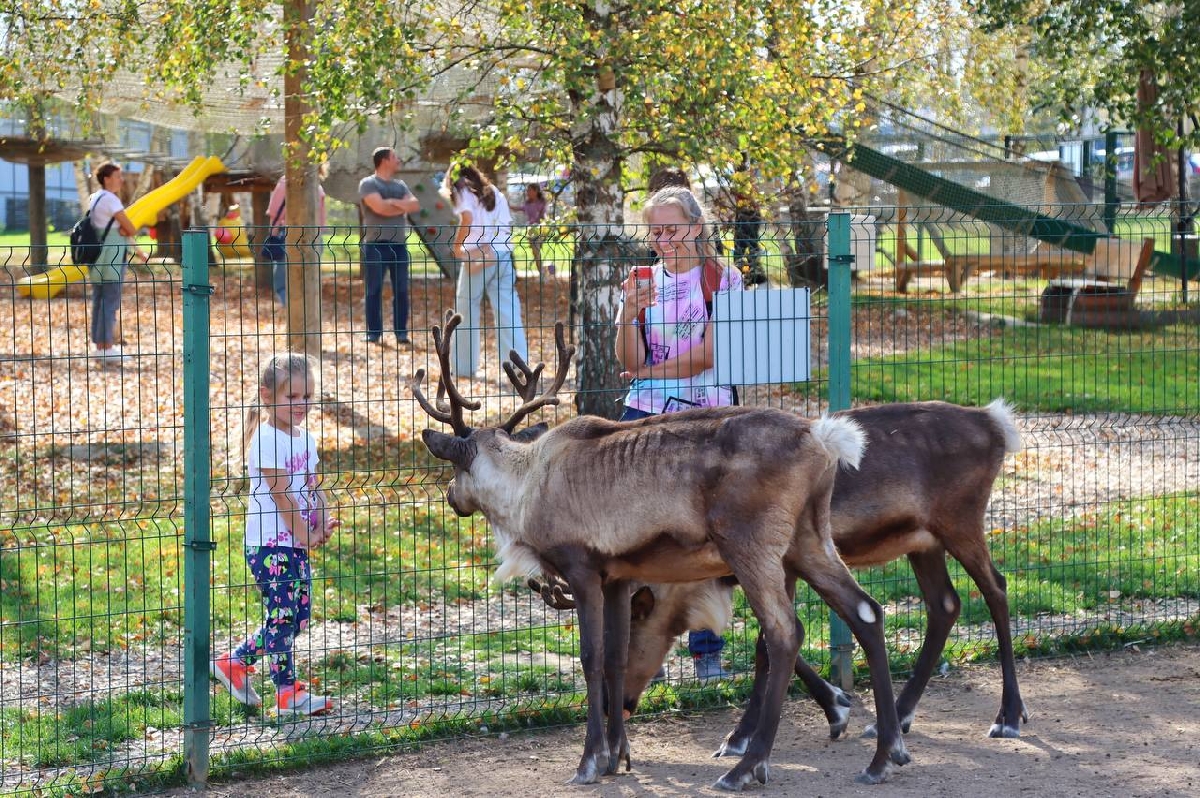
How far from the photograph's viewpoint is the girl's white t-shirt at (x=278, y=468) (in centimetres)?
570

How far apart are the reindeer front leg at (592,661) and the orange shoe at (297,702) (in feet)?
4.22

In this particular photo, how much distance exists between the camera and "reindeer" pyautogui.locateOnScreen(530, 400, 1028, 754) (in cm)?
555

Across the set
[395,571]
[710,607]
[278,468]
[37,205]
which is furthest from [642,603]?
[37,205]

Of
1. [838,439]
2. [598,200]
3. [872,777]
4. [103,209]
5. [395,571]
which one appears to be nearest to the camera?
[838,439]

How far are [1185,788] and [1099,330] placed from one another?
11.1 ft

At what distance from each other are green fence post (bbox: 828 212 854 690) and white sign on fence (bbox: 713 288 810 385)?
0.13 m

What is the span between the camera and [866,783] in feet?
16.8

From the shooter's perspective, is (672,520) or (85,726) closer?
(672,520)

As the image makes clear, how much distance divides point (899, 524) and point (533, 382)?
158cm

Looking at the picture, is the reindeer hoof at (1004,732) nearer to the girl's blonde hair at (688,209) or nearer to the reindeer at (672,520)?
the reindeer at (672,520)

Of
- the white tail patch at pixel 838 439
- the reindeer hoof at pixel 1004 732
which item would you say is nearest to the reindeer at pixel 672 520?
the white tail patch at pixel 838 439

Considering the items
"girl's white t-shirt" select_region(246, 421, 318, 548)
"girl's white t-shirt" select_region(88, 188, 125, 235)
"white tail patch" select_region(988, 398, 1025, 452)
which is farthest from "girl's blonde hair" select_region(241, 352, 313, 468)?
"girl's white t-shirt" select_region(88, 188, 125, 235)

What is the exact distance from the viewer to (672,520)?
5016 mm

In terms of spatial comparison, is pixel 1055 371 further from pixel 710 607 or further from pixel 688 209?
pixel 710 607
